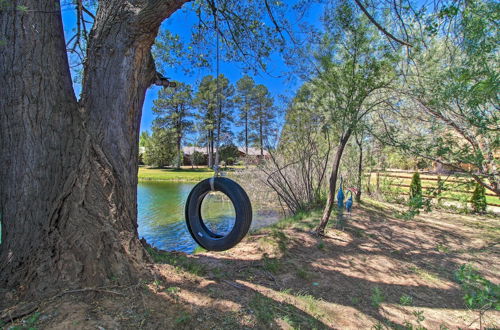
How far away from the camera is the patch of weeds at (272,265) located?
10.1ft

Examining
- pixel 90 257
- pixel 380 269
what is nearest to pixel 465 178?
pixel 380 269

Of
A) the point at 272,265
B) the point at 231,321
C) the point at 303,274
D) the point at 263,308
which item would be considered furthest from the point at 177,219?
the point at 231,321

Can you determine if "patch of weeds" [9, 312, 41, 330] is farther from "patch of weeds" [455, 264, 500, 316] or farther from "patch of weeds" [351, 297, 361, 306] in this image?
"patch of weeds" [351, 297, 361, 306]

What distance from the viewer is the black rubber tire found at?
2189 mm

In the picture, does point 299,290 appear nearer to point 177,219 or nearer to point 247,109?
point 177,219

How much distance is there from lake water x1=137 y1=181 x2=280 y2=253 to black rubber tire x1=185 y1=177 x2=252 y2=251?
2.50 meters

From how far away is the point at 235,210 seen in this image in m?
2.21

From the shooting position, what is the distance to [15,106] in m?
1.85

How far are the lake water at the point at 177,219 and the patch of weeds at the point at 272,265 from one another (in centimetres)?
207

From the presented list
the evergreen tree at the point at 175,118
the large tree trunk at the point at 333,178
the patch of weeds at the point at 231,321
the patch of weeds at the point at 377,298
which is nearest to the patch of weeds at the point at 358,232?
the large tree trunk at the point at 333,178

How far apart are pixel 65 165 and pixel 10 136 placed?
42cm

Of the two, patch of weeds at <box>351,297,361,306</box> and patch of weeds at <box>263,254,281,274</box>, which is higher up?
patch of weeds at <box>263,254,281,274</box>

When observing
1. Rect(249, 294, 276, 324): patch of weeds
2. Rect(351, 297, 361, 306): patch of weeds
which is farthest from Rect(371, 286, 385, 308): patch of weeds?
Rect(249, 294, 276, 324): patch of weeds

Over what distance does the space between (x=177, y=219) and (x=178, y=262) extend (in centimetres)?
620
